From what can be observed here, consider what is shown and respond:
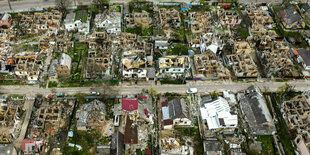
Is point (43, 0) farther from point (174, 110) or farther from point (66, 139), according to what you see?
point (174, 110)

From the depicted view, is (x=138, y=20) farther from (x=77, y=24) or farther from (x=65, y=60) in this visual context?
(x=65, y=60)

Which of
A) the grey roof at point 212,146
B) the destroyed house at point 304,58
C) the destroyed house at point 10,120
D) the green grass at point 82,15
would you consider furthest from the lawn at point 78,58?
the destroyed house at point 304,58

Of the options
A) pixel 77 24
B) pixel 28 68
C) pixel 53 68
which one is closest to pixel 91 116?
pixel 53 68

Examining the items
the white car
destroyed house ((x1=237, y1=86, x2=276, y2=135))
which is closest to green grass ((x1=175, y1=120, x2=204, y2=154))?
the white car

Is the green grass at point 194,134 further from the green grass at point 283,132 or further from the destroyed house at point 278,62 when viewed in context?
the destroyed house at point 278,62

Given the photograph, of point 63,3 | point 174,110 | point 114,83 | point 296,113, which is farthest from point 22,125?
point 296,113
